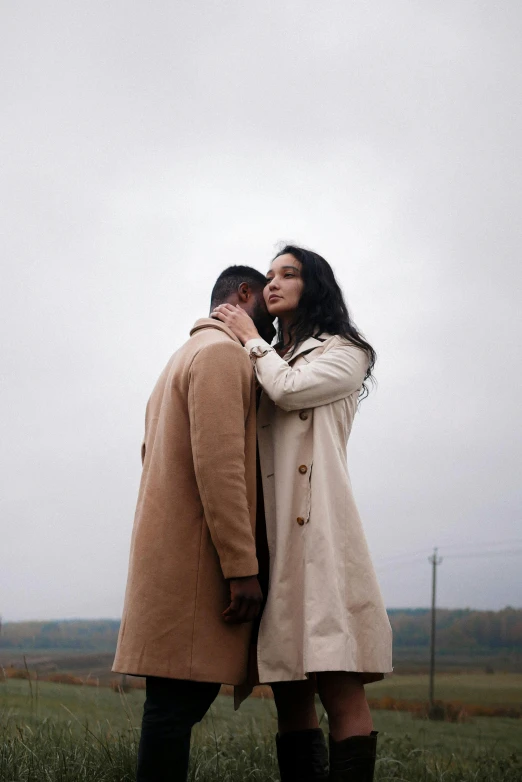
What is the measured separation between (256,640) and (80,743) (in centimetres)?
190

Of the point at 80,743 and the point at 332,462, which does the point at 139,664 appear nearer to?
the point at 332,462

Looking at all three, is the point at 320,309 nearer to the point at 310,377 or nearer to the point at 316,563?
the point at 310,377

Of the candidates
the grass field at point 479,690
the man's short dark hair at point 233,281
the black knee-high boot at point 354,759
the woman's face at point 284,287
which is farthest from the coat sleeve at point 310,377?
the grass field at point 479,690

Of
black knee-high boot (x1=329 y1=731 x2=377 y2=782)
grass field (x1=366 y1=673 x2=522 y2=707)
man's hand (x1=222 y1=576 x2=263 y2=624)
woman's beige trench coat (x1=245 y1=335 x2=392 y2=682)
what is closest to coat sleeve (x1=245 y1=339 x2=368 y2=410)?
woman's beige trench coat (x1=245 y1=335 x2=392 y2=682)

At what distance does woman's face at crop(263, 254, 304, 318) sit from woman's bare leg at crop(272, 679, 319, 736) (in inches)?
55.6

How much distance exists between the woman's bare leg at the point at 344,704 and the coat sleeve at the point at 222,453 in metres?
0.45

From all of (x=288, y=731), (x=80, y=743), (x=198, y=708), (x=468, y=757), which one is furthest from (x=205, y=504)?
(x=468, y=757)

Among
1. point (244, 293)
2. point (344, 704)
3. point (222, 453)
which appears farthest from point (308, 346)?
point (344, 704)

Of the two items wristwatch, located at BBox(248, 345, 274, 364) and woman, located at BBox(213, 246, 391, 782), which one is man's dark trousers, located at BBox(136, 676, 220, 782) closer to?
woman, located at BBox(213, 246, 391, 782)

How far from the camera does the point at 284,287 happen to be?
311 cm

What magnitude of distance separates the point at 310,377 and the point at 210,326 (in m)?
0.44

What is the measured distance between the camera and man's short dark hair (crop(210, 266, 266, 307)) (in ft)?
10.5

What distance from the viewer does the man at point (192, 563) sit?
92.8 inches

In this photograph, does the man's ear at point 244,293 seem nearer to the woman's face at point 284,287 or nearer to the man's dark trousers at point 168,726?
the woman's face at point 284,287
